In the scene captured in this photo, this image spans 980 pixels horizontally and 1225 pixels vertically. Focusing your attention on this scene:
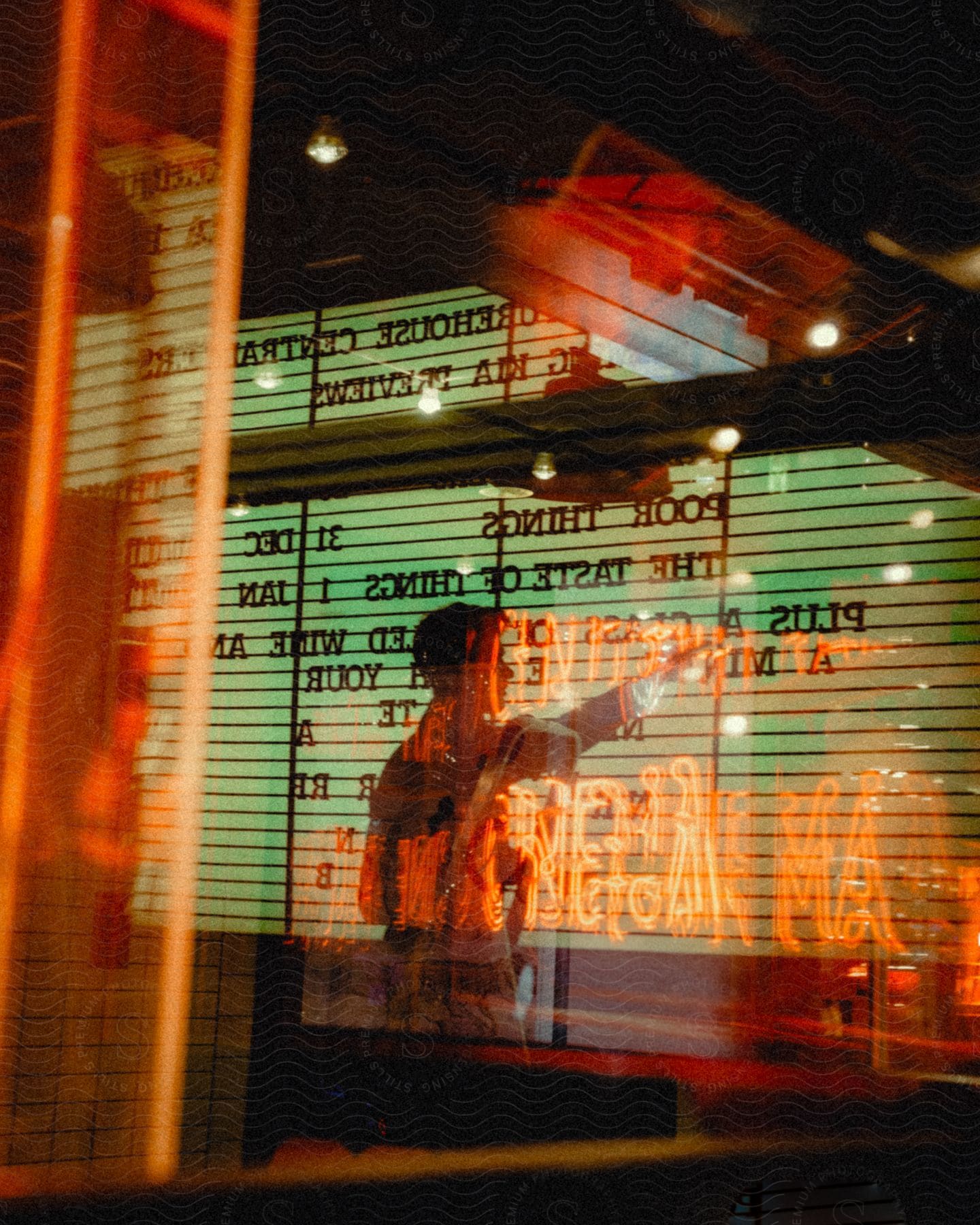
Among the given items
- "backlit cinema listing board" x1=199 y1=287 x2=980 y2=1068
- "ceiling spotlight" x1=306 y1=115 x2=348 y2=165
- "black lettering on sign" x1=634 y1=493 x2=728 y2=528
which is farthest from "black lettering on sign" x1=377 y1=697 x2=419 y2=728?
"ceiling spotlight" x1=306 y1=115 x2=348 y2=165

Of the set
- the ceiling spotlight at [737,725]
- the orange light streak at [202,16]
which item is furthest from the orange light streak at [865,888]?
the orange light streak at [202,16]

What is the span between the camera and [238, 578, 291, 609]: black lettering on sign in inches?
104

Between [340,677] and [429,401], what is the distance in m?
0.57

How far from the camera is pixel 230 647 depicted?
2.62 metres

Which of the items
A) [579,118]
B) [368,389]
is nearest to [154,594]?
[368,389]

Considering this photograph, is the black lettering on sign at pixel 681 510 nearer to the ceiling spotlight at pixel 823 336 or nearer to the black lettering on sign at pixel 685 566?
the black lettering on sign at pixel 685 566

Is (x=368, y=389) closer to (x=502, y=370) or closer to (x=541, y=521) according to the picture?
(x=502, y=370)

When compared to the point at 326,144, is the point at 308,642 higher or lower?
lower

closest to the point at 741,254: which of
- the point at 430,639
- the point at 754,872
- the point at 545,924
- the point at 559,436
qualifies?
the point at 559,436

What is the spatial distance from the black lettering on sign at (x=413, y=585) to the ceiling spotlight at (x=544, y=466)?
0.25 metres

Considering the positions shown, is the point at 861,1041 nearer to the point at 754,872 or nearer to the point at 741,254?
the point at 754,872

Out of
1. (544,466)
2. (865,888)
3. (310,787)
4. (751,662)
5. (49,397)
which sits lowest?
(865,888)

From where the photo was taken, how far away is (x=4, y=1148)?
248cm

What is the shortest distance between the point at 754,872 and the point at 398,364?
117cm
